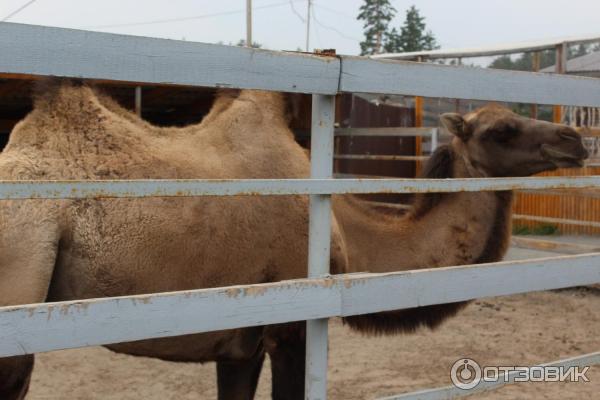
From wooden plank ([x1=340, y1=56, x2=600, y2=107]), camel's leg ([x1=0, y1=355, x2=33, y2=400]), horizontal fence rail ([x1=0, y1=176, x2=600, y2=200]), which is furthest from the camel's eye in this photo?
camel's leg ([x1=0, y1=355, x2=33, y2=400])

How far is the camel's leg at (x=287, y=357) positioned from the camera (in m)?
3.35

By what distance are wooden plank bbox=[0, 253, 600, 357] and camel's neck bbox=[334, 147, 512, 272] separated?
1165mm

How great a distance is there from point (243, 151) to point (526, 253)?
6.60 meters

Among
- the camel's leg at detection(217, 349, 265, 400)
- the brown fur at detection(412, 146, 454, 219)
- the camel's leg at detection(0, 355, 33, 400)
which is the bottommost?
the camel's leg at detection(217, 349, 265, 400)

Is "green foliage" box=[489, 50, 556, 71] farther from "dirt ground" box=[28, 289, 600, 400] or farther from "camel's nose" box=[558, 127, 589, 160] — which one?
"camel's nose" box=[558, 127, 589, 160]

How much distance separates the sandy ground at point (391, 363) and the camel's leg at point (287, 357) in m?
1.56

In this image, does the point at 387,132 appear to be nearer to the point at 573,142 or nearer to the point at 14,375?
the point at 573,142

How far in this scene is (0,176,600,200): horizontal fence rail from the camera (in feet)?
5.77

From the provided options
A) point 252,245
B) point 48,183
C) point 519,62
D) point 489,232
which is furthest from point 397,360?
point 519,62

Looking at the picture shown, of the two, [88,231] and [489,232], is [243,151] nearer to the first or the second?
[88,231]

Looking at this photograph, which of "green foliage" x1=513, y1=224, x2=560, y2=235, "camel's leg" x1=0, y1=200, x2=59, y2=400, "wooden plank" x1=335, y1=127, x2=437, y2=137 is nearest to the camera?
"camel's leg" x1=0, y1=200, x2=59, y2=400

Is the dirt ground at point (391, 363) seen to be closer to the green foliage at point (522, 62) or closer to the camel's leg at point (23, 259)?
the camel's leg at point (23, 259)

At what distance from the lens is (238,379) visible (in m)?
3.89

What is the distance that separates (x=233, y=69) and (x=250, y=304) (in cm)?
71
